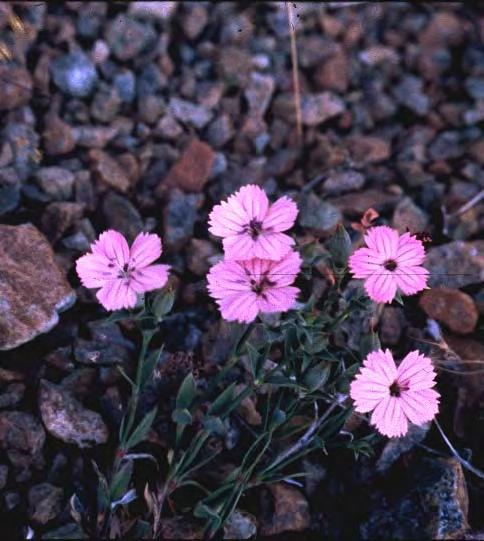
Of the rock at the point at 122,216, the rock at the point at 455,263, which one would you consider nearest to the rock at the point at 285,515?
the rock at the point at 455,263

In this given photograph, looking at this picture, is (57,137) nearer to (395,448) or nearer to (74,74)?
(74,74)

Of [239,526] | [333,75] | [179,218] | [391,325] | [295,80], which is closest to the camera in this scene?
[239,526]

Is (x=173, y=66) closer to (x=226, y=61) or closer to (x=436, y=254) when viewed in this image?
(x=226, y=61)

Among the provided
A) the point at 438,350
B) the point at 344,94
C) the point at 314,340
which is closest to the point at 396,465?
the point at 438,350

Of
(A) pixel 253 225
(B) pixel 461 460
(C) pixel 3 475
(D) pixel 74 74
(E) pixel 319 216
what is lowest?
(B) pixel 461 460

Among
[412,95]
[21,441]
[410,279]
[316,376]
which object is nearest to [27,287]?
[21,441]

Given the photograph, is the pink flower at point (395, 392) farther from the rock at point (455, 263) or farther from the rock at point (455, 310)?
the rock at point (455, 263)
